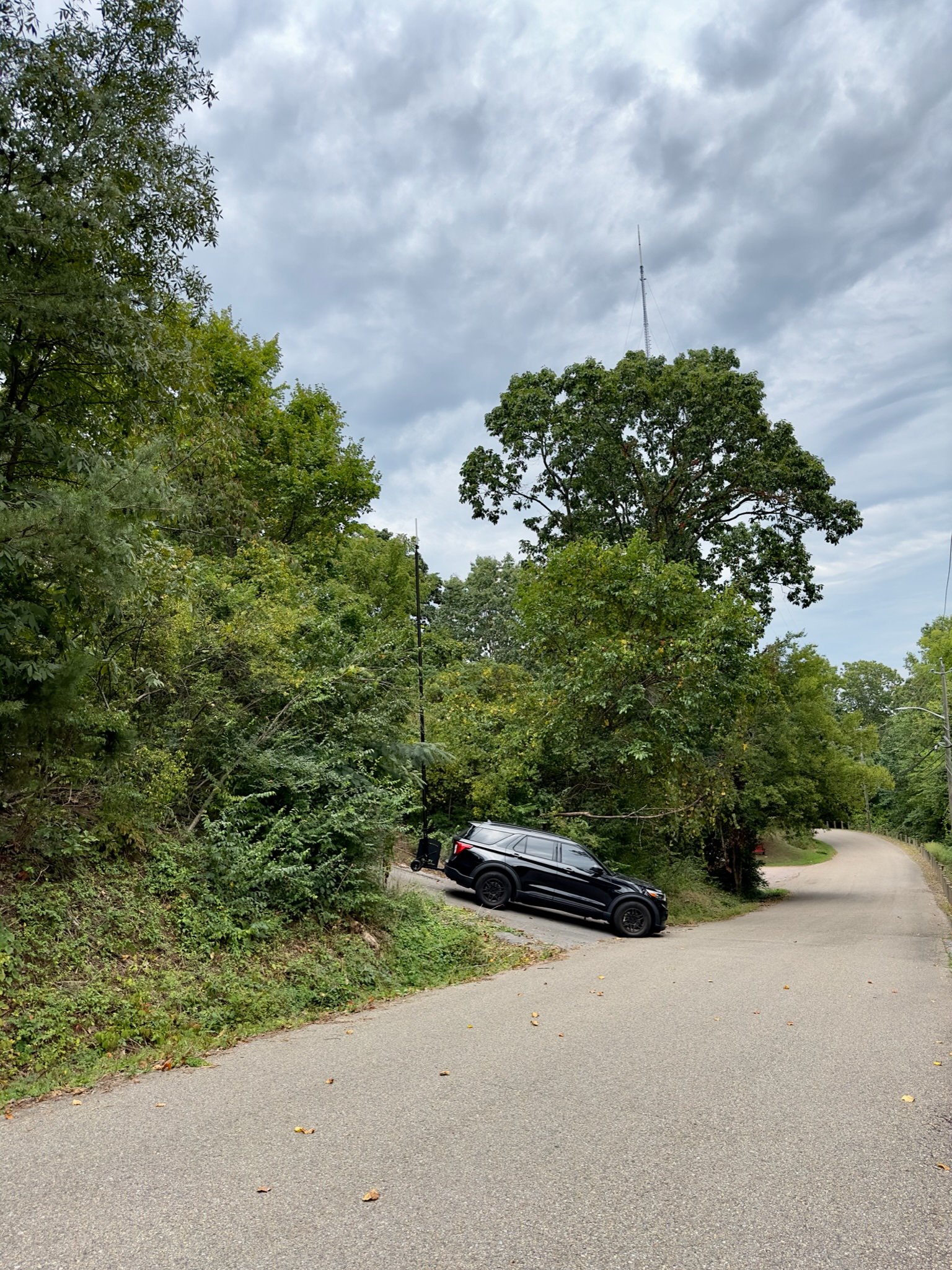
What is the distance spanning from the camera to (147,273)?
7754mm

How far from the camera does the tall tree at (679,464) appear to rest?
25.0 meters

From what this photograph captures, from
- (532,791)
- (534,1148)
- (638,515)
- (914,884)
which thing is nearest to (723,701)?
(532,791)

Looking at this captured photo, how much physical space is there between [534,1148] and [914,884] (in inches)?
1549

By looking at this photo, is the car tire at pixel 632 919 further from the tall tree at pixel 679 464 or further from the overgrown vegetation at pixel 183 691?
the tall tree at pixel 679 464

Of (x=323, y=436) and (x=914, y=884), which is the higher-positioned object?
(x=323, y=436)

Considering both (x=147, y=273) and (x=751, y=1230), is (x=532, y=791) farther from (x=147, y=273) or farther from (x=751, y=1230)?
(x=751, y=1230)

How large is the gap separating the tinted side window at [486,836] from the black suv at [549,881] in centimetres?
1

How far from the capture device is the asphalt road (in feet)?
10.8

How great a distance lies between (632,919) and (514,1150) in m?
11.0

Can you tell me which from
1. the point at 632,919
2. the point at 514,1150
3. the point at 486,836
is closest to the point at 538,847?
the point at 486,836

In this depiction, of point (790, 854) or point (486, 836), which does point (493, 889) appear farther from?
point (790, 854)

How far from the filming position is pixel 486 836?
14922 mm

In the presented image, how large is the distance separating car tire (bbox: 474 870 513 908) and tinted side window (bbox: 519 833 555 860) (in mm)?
646

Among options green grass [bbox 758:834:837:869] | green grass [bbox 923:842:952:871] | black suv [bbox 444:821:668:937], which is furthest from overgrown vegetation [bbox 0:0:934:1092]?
green grass [bbox 758:834:837:869]
